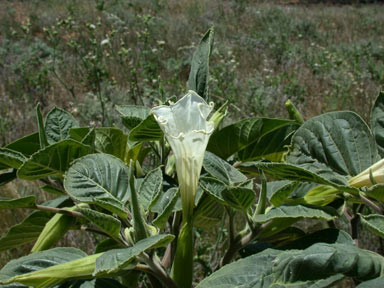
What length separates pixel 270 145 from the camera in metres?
0.79

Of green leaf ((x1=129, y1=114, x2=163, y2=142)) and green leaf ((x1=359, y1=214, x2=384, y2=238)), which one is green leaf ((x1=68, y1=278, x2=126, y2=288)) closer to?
green leaf ((x1=129, y1=114, x2=163, y2=142))

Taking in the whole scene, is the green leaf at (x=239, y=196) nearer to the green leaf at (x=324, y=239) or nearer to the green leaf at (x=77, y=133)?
the green leaf at (x=324, y=239)

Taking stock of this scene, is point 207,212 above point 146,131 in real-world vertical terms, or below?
below

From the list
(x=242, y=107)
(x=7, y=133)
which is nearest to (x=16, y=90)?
(x=7, y=133)

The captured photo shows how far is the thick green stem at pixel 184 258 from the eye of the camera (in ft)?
1.89

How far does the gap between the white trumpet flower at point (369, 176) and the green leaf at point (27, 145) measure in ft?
1.84

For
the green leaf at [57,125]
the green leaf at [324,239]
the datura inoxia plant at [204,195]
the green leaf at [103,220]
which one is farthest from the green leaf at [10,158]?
the green leaf at [324,239]

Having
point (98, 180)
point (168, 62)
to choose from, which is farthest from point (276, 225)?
point (168, 62)

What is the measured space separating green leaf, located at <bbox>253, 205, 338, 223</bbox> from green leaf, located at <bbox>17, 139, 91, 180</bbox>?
0.99 feet

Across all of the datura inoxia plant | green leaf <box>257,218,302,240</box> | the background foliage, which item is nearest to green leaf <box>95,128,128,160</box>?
the datura inoxia plant

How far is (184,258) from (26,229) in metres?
0.40

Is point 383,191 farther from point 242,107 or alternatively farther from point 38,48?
A: point 38,48

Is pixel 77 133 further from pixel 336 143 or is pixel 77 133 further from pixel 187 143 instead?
pixel 336 143

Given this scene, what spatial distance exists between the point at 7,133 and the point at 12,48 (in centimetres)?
278
